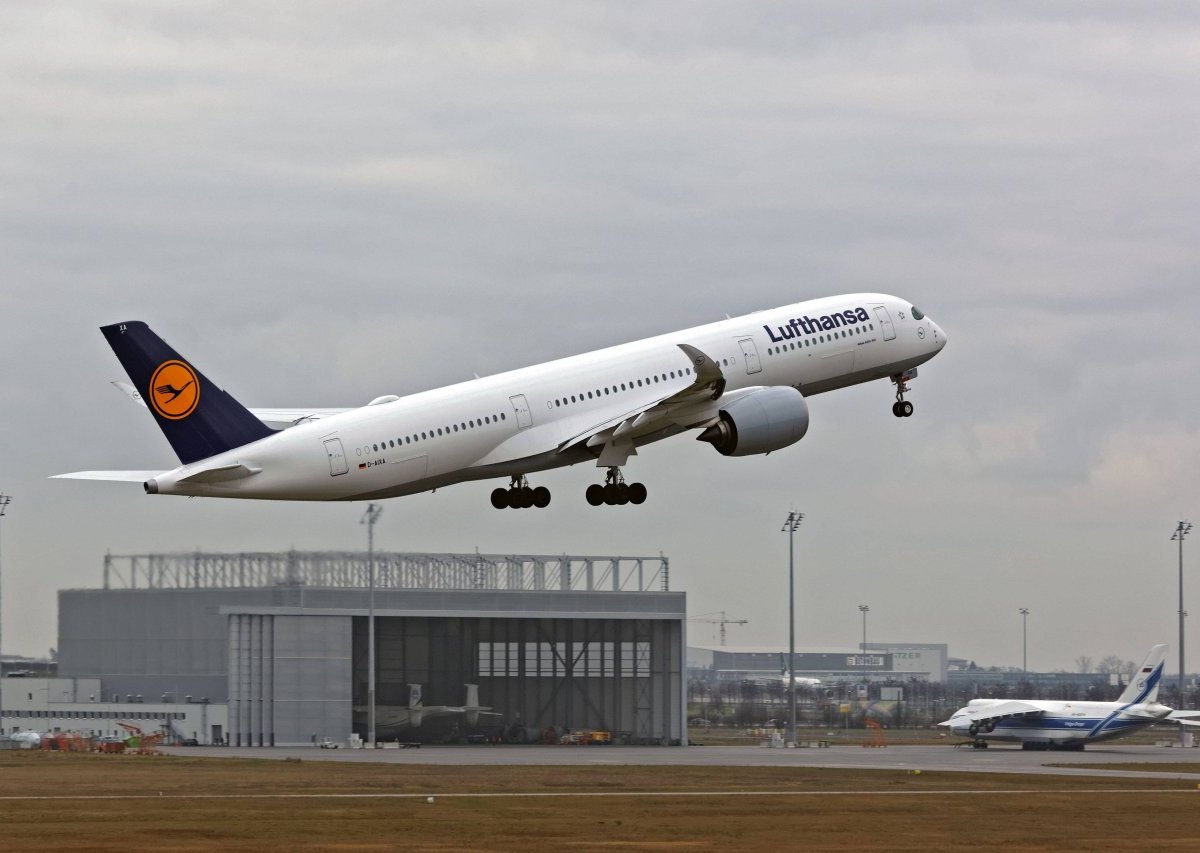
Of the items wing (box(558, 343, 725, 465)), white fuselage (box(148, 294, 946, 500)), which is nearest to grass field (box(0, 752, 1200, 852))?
white fuselage (box(148, 294, 946, 500))

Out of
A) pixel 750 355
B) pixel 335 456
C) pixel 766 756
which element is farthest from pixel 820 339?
pixel 766 756

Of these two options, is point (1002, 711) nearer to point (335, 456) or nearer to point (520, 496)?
point (520, 496)

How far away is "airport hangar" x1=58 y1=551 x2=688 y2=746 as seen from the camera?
14175 centimetres

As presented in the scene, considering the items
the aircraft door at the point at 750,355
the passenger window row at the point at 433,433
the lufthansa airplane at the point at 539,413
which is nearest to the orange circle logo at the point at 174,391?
the lufthansa airplane at the point at 539,413

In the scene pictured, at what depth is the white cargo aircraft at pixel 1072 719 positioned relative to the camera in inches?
5389

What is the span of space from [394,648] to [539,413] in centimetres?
8697

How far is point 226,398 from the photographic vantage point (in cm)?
6034

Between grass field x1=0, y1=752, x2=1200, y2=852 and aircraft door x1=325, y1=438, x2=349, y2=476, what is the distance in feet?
37.6

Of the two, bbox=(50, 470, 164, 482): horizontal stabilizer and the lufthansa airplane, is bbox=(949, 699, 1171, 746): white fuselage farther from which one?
bbox=(50, 470, 164, 482): horizontal stabilizer

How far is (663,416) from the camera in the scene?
66812 mm

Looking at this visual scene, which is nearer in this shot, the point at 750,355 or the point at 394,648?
the point at 750,355

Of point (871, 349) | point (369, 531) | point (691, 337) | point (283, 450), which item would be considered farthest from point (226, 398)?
point (369, 531)

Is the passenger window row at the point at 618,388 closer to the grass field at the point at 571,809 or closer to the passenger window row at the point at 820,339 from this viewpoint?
the passenger window row at the point at 820,339

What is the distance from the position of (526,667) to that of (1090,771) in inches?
2229
